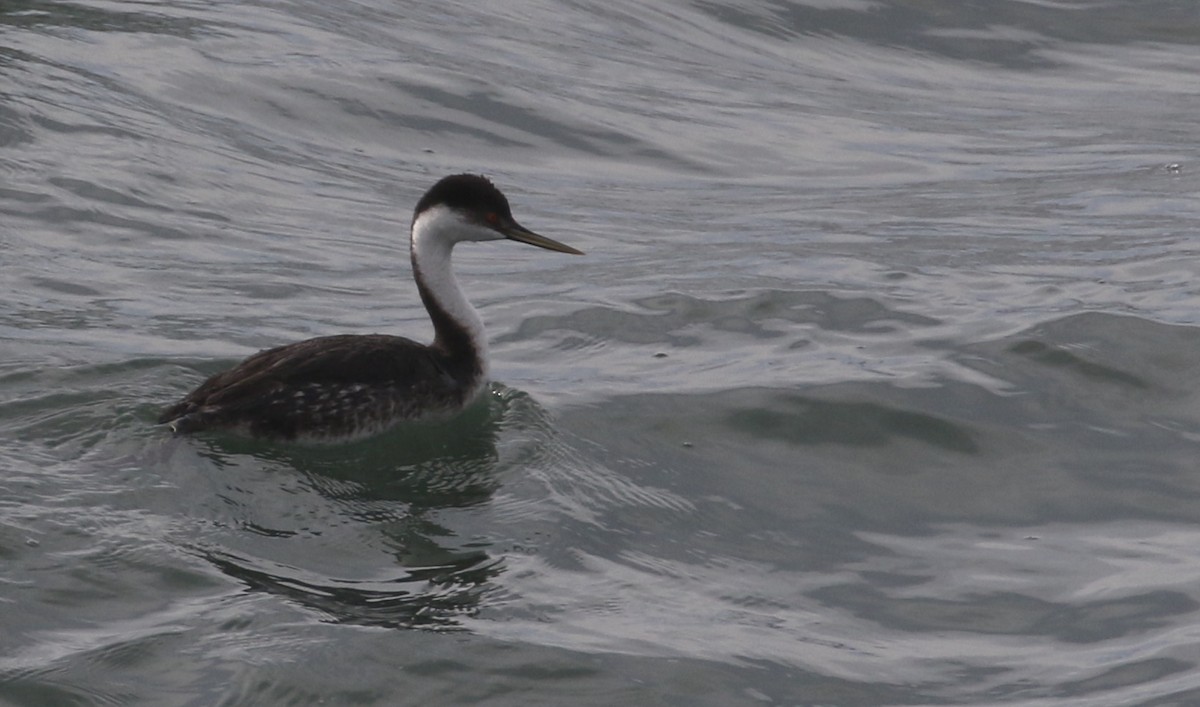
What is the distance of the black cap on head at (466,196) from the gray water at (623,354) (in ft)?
3.17

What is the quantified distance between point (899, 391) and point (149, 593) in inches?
172

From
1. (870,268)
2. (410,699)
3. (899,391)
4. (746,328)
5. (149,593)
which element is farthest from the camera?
(870,268)

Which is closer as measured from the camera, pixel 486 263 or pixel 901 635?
pixel 901 635

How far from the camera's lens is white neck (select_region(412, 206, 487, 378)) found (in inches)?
376

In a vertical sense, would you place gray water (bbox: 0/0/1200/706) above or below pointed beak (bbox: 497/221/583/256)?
below

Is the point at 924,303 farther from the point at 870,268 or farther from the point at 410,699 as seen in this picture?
the point at 410,699

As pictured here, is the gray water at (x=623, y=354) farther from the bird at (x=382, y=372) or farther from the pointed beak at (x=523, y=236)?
the pointed beak at (x=523, y=236)

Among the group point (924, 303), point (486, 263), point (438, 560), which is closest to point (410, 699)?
point (438, 560)

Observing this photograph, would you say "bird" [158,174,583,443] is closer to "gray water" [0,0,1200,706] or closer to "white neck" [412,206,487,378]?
"white neck" [412,206,487,378]

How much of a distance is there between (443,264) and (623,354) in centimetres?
140

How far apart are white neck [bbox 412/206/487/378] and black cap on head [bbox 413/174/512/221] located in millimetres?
46

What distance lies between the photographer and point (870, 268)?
12.4m

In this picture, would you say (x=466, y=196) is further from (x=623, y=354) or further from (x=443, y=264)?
(x=623, y=354)

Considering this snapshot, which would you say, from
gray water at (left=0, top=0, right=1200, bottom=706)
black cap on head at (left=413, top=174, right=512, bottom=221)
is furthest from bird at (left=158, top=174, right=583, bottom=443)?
gray water at (left=0, top=0, right=1200, bottom=706)
